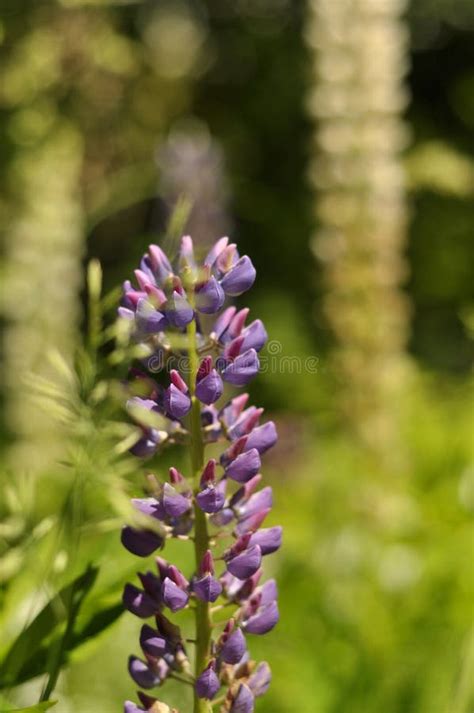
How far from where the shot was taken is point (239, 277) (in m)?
0.75

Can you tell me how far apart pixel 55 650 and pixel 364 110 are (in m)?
2.23

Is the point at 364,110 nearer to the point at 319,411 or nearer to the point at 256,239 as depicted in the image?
the point at 319,411

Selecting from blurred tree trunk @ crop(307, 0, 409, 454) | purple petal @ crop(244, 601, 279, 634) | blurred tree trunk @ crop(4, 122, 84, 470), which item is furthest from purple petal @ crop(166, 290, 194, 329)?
blurred tree trunk @ crop(4, 122, 84, 470)

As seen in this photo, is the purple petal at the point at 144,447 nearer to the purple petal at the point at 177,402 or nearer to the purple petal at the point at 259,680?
the purple petal at the point at 177,402

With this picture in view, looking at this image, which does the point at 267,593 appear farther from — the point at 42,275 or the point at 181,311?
the point at 42,275

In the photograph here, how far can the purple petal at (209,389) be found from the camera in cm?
70

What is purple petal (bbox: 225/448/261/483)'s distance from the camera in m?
0.71

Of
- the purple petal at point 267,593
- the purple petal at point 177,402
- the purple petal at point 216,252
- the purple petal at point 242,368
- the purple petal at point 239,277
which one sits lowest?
the purple petal at point 267,593

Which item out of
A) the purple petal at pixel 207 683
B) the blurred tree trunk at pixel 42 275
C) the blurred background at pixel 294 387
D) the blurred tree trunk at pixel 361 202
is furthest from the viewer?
the blurred tree trunk at pixel 42 275

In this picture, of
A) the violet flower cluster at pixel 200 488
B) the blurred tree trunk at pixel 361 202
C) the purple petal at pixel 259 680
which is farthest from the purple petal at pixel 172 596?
the blurred tree trunk at pixel 361 202

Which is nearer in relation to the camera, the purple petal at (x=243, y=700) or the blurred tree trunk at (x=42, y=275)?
the purple petal at (x=243, y=700)

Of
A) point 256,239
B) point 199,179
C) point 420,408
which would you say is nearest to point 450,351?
point 256,239

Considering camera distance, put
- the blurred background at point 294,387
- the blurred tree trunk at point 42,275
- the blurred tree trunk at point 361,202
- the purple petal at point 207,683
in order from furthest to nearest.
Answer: the blurred tree trunk at point 42,275 < the blurred tree trunk at point 361,202 < the blurred background at point 294,387 < the purple petal at point 207,683

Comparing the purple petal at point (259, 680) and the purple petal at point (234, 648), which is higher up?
the purple petal at point (234, 648)
